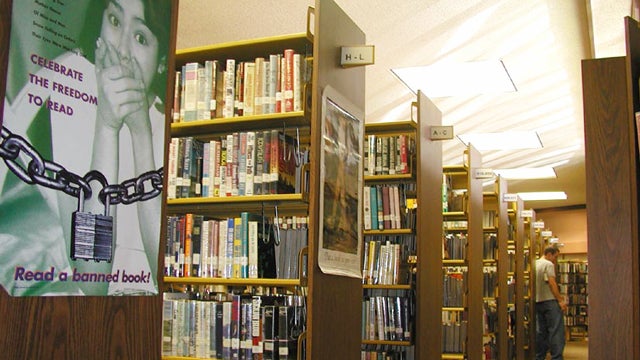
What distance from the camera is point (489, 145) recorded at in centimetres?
1023

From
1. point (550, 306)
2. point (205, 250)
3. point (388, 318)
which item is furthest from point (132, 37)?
point (550, 306)

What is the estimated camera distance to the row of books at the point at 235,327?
129 inches

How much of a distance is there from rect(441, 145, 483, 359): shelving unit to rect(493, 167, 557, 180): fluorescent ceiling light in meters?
6.14

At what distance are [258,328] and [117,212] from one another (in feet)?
6.04

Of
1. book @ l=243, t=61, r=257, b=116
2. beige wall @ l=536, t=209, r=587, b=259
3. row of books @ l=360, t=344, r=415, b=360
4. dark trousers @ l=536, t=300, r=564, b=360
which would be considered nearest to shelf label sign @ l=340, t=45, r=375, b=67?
book @ l=243, t=61, r=257, b=116

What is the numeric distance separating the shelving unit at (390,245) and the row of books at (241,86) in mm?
1465

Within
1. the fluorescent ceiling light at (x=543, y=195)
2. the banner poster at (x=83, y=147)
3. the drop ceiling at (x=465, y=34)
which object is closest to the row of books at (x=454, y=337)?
the drop ceiling at (x=465, y=34)

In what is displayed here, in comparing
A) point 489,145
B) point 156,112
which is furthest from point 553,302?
point 156,112

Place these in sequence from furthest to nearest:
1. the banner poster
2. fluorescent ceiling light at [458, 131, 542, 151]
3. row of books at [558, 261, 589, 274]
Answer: row of books at [558, 261, 589, 274] → fluorescent ceiling light at [458, 131, 542, 151] → the banner poster

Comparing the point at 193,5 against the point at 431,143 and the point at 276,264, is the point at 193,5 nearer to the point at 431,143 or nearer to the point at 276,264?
the point at 431,143

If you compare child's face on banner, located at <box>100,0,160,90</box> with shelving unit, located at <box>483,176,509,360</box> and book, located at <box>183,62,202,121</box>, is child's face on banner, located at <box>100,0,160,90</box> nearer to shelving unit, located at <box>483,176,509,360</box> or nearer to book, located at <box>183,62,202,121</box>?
book, located at <box>183,62,202,121</box>

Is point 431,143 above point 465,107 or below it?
below

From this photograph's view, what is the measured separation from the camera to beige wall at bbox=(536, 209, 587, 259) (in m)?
17.0

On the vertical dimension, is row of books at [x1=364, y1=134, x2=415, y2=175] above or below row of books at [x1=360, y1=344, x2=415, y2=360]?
above
